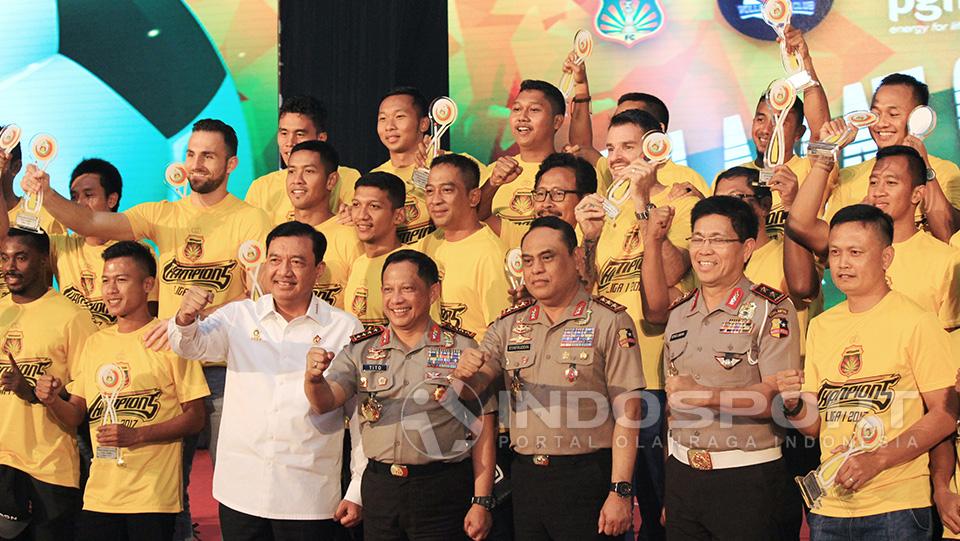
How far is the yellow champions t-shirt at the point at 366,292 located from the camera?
504 cm

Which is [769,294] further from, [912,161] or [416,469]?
[416,469]

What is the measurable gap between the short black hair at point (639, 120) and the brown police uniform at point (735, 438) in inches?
48.0

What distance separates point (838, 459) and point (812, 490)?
131 millimetres

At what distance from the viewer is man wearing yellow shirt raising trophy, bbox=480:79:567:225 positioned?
217 inches

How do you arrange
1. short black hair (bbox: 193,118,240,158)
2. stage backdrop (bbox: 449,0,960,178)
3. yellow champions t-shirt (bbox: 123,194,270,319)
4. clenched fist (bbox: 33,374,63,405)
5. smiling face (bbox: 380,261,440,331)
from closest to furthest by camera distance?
smiling face (bbox: 380,261,440,331) < clenched fist (bbox: 33,374,63,405) < yellow champions t-shirt (bbox: 123,194,270,319) < short black hair (bbox: 193,118,240,158) < stage backdrop (bbox: 449,0,960,178)

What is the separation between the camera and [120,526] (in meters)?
4.80

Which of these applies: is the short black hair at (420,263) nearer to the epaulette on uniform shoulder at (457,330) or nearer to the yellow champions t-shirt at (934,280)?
the epaulette on uniform shoulder at (457,330)

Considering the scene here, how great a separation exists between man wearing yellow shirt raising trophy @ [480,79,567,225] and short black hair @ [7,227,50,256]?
6.23 feet

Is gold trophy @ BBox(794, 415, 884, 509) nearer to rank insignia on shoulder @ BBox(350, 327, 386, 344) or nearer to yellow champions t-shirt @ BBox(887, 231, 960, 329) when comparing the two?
yellow champions t-shirt @ BBox(887, 231, 960, 329)

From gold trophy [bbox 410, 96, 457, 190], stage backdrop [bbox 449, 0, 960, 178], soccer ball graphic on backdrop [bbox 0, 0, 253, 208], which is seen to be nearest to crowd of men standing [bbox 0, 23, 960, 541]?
gold trophy [bbox 410, 96, 457, 190]

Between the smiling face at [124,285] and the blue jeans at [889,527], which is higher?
the smiling face at [124,285]

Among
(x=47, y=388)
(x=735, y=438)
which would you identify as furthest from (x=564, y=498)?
(x=47, y=388)

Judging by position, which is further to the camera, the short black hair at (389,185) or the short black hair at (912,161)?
the short black hair at (389,185)

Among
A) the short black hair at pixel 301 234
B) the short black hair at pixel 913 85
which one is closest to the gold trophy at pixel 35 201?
the short black hair at pixel 301 234
